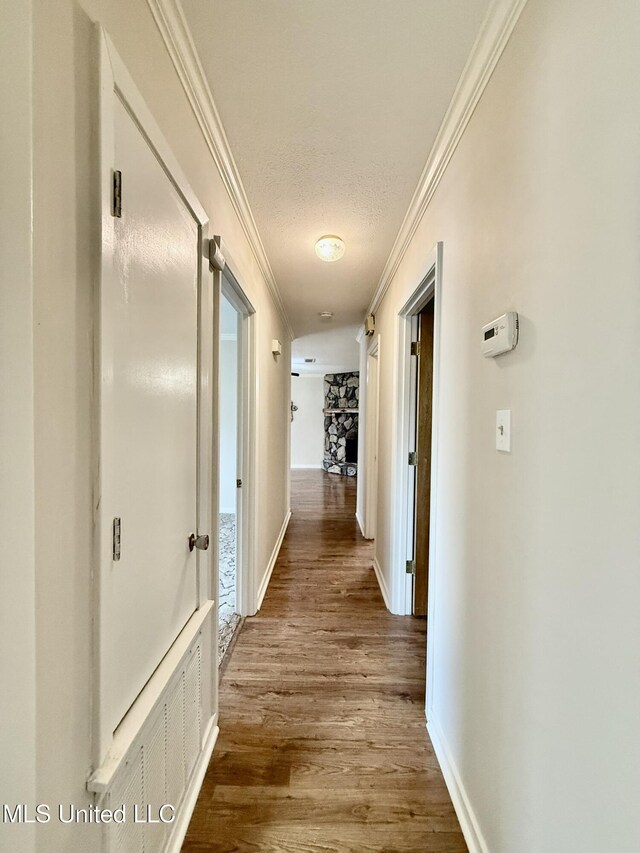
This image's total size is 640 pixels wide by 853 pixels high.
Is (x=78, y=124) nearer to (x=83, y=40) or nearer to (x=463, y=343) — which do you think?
(x=83, y=40)

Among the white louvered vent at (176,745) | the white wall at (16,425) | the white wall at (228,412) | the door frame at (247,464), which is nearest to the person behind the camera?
the white wall at (16,425)

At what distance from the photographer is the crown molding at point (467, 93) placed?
3.18 ft

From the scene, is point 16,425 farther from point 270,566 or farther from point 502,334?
point 270,566

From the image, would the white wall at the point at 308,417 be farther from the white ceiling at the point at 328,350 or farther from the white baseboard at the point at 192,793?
the white baseboard at the point at 192,793

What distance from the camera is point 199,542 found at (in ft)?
4.17

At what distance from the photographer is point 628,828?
23.3 inches

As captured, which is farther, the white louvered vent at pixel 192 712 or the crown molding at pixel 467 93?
the white louvered vent at pixel 192 712

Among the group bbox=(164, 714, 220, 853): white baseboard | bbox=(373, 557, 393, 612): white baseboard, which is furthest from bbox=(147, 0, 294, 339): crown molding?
bbox=(373, 557, 393, 612): white baseboard

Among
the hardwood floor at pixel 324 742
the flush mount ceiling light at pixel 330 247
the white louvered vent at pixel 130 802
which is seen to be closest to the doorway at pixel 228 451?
the hardwood floor at pixel 324 742

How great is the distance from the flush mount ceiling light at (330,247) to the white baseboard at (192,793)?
8.21ft

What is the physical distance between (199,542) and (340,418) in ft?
25.2

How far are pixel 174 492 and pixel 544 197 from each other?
4.03 ft

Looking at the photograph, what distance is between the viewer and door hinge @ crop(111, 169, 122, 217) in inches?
29.7

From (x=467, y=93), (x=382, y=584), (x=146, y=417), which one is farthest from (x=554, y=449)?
(x=382, y=584)
